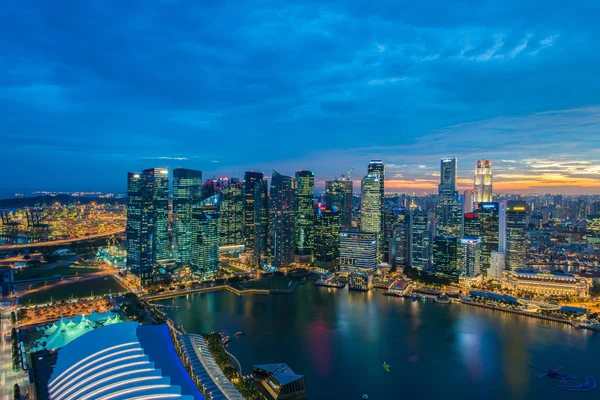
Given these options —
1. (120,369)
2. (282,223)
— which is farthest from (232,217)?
(120,369)

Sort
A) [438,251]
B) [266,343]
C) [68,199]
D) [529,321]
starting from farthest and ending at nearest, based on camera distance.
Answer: [68,199] < [438,251] < [529,321] < [266,343]

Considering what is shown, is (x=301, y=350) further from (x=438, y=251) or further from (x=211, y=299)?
(x=438, y=251)

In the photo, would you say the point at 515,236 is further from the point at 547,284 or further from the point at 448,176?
the point at 448,176

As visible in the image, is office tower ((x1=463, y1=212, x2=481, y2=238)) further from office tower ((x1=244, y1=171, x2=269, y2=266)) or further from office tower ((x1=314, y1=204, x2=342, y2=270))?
office tower ((x1=244, y1=171, x2=269, y2=266))

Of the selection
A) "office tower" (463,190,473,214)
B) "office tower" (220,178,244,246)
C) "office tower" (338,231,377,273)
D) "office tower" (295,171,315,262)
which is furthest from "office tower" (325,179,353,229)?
"office tower" (463,190,473,214)

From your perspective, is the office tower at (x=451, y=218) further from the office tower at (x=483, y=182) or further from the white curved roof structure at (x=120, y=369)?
the white curved roof structure at (x=120, y=369)

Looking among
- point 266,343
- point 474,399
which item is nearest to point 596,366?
point 474,399
